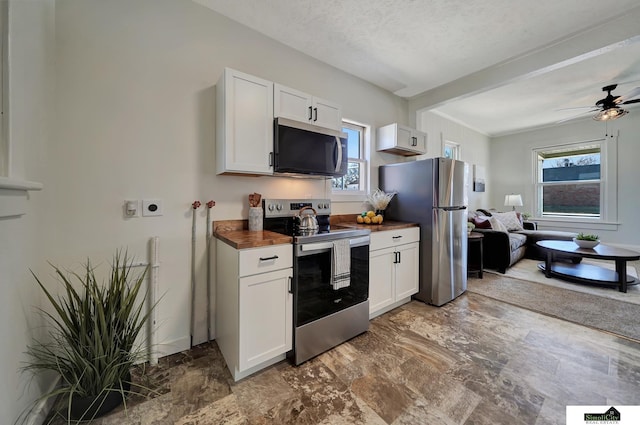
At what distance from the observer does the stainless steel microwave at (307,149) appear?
6.63 ft

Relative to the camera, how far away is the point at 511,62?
2.73 metres

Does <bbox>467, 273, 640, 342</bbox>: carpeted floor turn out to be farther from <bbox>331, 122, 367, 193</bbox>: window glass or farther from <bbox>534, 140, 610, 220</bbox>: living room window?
<bbox>534, 140, 610, 220</bbox>: living room window

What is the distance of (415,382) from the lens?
1559mm

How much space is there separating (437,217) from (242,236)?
207 centimetres

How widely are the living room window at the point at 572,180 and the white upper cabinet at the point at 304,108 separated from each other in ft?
20.3

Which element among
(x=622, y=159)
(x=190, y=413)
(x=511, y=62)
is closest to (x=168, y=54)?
(x=190, y=413)

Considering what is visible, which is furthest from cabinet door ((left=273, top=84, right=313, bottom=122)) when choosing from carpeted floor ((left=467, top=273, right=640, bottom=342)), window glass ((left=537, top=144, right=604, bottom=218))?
window glass ((left=537, top=144, right=604, bottom=218))

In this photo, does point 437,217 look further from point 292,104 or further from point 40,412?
point 40,412

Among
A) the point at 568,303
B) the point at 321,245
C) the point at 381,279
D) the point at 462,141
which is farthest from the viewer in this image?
the point at 462,141

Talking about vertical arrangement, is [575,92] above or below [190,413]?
above

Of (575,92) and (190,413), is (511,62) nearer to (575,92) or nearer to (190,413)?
(575,92)

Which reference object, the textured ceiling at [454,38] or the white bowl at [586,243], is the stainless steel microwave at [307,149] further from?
the white bowl at [586,243]

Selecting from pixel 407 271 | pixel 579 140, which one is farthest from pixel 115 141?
pixel 579 140

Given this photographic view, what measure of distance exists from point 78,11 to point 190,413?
2519mm
